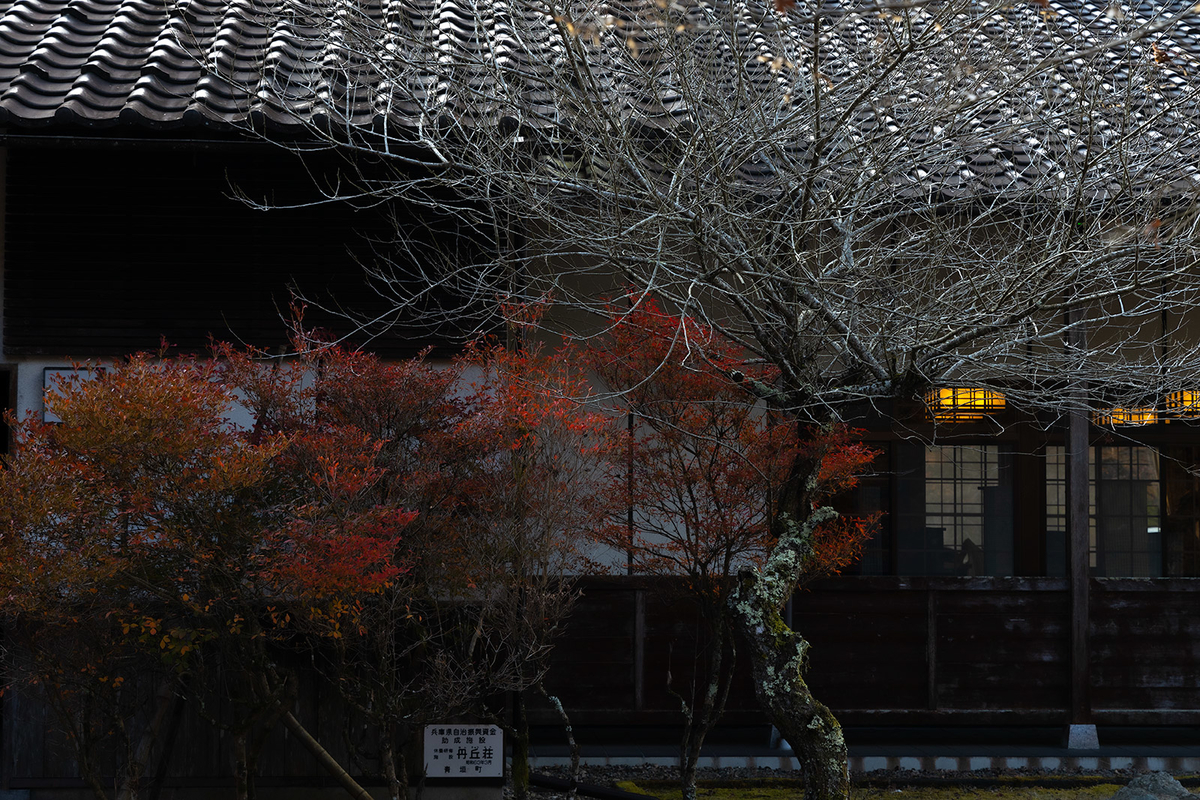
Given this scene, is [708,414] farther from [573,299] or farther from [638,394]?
[573,299]

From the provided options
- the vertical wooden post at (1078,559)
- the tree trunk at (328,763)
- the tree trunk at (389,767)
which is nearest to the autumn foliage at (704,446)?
the tree trunk at (389,767)

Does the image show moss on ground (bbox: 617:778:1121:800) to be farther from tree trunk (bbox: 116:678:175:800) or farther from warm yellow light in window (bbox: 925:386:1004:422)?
tree trunk (bbox: 116:678:175:800)

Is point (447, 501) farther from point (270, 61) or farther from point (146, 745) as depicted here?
point (270, 61)

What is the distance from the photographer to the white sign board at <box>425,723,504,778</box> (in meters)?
6.82

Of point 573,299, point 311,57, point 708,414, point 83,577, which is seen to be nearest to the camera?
point 83,577

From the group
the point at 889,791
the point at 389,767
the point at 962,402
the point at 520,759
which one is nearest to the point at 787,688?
the point at 520,759

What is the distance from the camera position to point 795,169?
220 inches

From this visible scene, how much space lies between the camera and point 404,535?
5703mm

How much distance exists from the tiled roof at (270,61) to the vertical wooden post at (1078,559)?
2.53 meters

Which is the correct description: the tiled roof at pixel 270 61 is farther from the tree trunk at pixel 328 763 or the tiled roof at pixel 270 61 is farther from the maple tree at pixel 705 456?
the tree trunk at pixel 328 763

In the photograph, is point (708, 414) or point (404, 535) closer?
point (404, 535)

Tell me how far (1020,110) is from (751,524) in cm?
362

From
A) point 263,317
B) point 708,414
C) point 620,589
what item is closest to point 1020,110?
point 708,414

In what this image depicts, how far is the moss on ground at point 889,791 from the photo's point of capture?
7.60 metres
